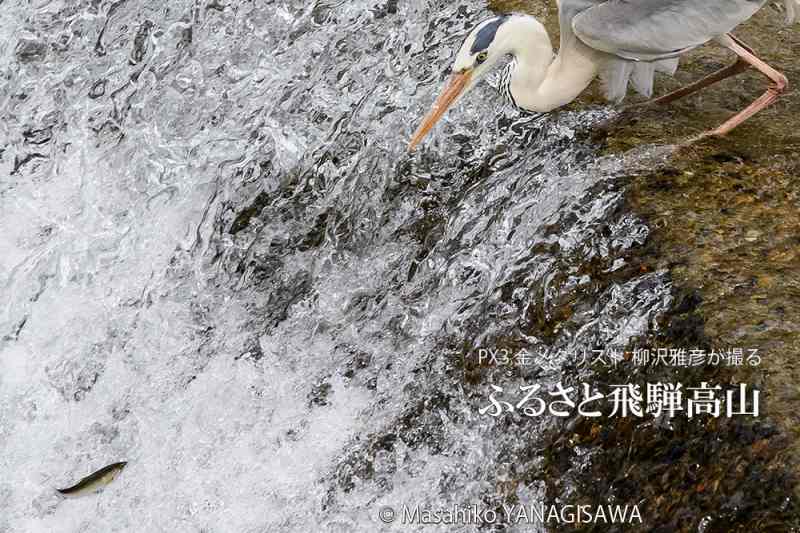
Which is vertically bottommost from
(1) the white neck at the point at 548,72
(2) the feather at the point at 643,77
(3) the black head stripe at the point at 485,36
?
(2) the feather at the point at 643,77

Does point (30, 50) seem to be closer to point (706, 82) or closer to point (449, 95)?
point (449, 95)

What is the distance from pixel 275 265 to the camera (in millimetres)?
4078

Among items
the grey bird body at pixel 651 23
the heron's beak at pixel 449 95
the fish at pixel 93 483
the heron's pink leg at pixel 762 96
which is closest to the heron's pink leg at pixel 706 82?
the heron's pink leg at pixel 762 96

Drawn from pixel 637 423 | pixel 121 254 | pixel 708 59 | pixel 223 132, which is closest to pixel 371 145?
pixel 223 132

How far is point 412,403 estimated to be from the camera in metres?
3.35

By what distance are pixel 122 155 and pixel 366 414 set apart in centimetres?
204

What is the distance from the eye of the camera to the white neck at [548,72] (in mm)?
3691

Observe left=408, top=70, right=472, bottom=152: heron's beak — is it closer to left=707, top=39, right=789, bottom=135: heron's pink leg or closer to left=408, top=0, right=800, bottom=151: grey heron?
left=408, top=0, right=800, bottom=151: grey heron

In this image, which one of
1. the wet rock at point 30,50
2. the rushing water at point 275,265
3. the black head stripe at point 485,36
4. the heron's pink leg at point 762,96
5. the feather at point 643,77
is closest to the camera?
the rushing water at point 275,265

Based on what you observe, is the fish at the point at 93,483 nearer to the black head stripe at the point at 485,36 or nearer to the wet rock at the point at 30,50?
the black head stripe at the point at 485,36

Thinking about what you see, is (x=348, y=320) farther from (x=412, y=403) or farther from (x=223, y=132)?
(x=223, y=132)

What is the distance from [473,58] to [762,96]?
113 centimetres

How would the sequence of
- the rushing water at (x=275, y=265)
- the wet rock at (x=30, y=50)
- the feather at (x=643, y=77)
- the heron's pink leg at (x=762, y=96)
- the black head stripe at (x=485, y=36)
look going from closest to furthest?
the rushing water at (x=275, y=265)
the black head stripe at (x=485, y=36)
the heron's pink leg at (x=762, y=96)
the feather at (x=643, y=77)
the wet rock at (x=30, y=50)

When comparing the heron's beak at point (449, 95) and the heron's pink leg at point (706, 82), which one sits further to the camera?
the heron's pink leg at point (706, 82)
